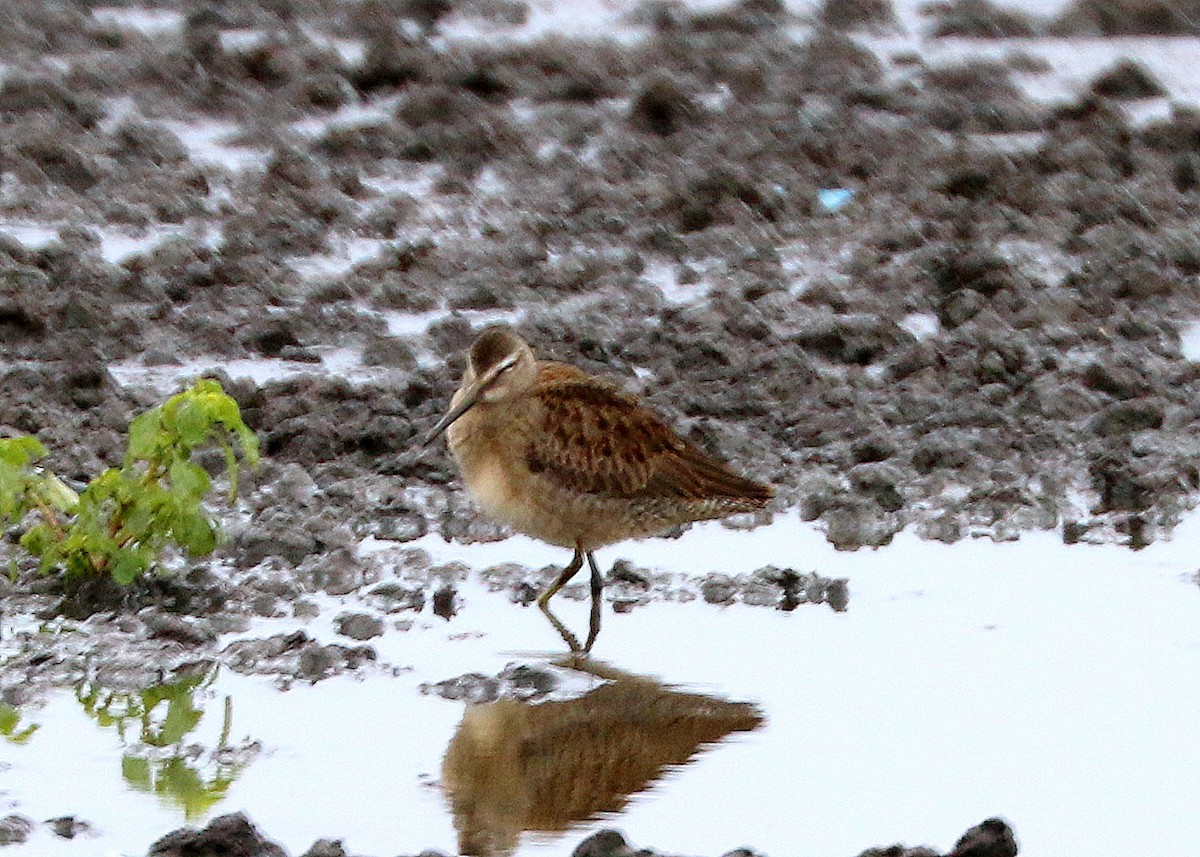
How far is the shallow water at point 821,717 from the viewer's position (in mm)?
6473

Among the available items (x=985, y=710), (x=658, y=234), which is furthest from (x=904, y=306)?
(x=985, y=710)

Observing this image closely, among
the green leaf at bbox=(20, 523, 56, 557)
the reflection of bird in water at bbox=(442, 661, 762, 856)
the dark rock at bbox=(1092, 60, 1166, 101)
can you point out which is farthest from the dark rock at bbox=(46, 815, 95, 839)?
the dark rock at bbox=(1092, 60, 1166, 101)

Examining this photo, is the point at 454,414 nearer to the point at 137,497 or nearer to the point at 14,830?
the point at 137,497

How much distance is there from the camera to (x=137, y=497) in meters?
7.91

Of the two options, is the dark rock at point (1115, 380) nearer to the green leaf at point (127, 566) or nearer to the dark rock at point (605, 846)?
the green leaf at point (127, 566)

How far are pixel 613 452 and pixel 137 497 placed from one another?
1666 millimetres

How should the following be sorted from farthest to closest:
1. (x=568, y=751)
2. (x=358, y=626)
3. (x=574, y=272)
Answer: (x=574, y=272) < (x=358, y=626) < (x=568, y=751)

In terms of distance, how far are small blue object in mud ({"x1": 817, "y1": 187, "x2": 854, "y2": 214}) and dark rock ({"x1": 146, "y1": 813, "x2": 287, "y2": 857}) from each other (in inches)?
302

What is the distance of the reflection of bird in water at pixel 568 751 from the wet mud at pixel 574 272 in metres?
0.57

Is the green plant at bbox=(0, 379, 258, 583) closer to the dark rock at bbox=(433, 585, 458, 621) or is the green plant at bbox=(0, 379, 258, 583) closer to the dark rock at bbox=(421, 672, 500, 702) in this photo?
the dark rock at bbox=(433, 585, 458, 621)

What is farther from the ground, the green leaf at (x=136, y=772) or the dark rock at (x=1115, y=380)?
the dark rock at (x=1115, y=380)

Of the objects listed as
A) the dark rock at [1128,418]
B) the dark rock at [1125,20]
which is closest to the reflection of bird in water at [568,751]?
the dark rock at [1128,418]

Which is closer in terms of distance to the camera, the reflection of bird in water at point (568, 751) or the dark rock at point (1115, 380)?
the reflection of bird in water at point (568, 751)

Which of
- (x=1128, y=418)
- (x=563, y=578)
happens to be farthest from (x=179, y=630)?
(x=1128, y=418)
